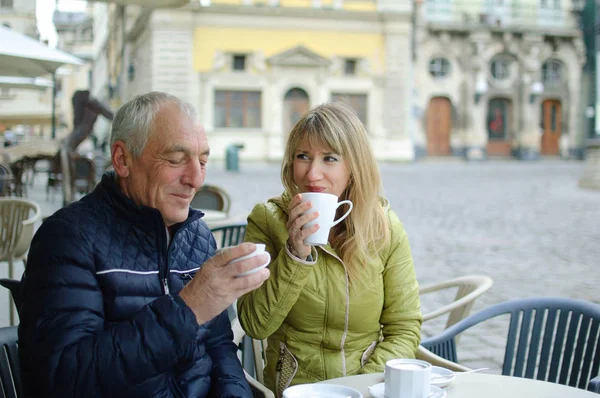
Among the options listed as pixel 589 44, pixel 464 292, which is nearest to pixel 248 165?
pixel 589 44

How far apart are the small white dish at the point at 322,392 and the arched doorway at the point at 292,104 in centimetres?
3059

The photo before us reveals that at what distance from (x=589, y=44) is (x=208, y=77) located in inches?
797

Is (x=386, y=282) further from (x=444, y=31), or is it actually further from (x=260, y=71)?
(x=444, y=31)

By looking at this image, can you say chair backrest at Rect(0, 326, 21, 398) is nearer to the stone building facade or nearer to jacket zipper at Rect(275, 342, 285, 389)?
jacket zipper at Rect(275, 342, 285, 389)

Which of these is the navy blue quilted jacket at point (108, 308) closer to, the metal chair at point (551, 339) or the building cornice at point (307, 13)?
the metal chair at point (551, 339)

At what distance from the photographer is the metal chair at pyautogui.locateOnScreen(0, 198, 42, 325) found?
460 cm

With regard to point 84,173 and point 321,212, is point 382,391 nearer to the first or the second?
point 321,212

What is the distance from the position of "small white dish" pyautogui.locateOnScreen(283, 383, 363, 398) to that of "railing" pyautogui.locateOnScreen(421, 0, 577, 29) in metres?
34.9

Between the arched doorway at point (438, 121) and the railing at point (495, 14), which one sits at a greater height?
the railing at point (495, 14)

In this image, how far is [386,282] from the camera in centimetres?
244

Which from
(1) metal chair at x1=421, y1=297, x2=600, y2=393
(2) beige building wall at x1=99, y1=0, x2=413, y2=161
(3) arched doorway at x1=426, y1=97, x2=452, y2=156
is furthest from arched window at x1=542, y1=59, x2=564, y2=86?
(1) metal chair at x1=421, y1=297, x2=600, y2=393

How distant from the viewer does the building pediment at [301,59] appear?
105 feet

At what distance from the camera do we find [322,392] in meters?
1.70

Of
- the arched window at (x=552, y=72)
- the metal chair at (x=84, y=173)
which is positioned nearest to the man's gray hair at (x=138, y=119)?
the metal chair at (x=84, y=173)
